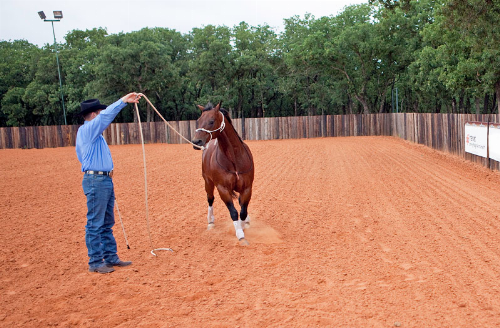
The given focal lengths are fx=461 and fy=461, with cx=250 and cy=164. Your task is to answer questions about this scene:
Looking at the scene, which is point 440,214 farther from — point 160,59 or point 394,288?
point 160,59

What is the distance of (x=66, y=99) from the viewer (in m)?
53.3

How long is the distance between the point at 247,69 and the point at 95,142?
48.5m

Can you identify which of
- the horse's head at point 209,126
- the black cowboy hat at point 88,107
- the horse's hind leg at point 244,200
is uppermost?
the black cowboy hat at point 88,107

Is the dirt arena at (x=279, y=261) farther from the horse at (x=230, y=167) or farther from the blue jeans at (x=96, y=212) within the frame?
the horse at (x=230, y=167)

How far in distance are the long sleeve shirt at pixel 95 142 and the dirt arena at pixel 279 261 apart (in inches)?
56.1

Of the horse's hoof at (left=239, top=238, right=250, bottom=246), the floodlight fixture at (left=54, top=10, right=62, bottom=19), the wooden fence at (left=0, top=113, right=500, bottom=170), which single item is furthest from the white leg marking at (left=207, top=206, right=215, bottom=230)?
the floodlight fixture at (left=54, top=10, right=62, bottom=19)

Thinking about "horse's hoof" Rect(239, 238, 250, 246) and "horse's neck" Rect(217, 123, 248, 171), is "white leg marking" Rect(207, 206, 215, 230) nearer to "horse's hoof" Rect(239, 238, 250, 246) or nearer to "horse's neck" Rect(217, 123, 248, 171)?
"horse's hoof" Rect(239, 238, 250, 246)

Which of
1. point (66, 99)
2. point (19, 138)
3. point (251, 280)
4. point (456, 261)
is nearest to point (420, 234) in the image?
point (456, 261)

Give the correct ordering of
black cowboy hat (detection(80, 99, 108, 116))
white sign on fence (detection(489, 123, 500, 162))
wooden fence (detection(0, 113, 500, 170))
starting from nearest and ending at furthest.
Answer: black cowboy hat (detection(80, 99, 108, 116)), white sign on fence (detection(489, 123, 500, 162)), wooden fence (detection(0, 113, 500, 170))

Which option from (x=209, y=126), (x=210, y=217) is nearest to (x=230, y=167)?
(x=209, y=126)

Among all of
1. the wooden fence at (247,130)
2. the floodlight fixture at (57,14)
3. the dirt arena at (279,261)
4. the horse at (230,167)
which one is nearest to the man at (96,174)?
the dirt arena at (279,261)

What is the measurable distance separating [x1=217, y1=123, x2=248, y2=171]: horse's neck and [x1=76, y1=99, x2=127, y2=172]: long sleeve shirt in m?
1.89

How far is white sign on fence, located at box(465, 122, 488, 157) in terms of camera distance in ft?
48.2

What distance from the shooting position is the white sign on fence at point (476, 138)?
1469 cm
